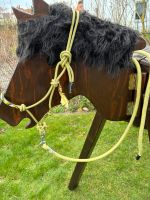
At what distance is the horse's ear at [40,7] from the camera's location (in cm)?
105

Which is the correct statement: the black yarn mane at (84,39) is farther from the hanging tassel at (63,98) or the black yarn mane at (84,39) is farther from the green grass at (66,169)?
the green grass at (66,169)

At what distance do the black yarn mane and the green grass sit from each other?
48.8 inches

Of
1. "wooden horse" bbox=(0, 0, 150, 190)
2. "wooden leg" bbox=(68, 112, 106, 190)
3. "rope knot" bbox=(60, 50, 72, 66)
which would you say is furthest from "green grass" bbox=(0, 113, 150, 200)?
"rope knot" bbox=(60, 50, 72, 66)

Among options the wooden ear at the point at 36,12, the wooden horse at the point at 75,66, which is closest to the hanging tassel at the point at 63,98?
the wooden horse at the point at 75,66

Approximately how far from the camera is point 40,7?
3.47ft

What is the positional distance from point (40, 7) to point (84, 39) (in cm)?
19

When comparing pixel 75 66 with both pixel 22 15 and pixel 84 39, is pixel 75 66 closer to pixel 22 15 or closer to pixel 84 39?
pixel 84 39

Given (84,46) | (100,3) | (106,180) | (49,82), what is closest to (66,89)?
(49,82)

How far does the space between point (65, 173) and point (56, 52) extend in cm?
140

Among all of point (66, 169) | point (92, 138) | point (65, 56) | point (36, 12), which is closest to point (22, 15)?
point (36, 12)

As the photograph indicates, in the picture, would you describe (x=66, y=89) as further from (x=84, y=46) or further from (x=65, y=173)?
(x=65, y=173)

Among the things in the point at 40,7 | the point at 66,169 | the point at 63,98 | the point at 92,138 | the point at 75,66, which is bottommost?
the point at 66,169

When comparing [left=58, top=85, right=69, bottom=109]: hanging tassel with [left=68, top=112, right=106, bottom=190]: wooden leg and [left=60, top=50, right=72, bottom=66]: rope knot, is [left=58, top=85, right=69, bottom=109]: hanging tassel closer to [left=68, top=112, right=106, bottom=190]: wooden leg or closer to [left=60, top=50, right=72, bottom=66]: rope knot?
[left=60, top=50, right=72, bottom=66]: rope knot

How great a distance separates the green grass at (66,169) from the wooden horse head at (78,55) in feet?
3.48
